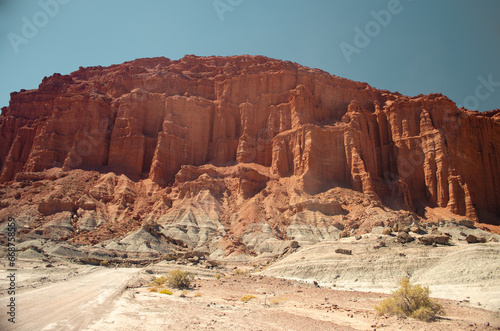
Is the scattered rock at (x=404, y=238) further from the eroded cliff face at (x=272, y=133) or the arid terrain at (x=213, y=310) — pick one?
the eroded cliff face at (x=272, y=133)

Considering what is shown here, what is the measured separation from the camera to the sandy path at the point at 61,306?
1114cm

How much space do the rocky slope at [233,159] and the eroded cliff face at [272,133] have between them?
269mm

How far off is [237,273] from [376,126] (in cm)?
5852

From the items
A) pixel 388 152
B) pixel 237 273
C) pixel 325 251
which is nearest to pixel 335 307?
pixel 325 251

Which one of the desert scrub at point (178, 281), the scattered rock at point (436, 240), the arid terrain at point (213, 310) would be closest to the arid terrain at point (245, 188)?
the scattered rock at point (436, 240)

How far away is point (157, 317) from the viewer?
13.0 m

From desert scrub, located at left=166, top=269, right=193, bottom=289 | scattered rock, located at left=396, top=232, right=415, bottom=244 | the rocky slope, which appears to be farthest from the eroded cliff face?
desert scrub, located at left=166, top=269, right=193, bottom=289

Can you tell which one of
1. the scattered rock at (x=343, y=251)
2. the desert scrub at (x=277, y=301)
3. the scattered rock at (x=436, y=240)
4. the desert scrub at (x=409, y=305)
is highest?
the scattered rock at (x=436, y=240)

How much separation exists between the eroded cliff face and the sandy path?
4740 centimetres

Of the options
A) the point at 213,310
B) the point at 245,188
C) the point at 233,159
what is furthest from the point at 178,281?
the point at 233,159

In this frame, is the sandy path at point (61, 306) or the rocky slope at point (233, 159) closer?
the sandy path at point (61, 306)

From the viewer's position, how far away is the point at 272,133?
7619 cm

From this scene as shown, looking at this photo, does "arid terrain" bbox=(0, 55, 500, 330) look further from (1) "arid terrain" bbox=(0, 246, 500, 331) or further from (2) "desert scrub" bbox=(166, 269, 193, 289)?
(2) "desert scrub" bbox=(166, 269, 193, 289)

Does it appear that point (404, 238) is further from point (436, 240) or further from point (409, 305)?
point (409, 305)
